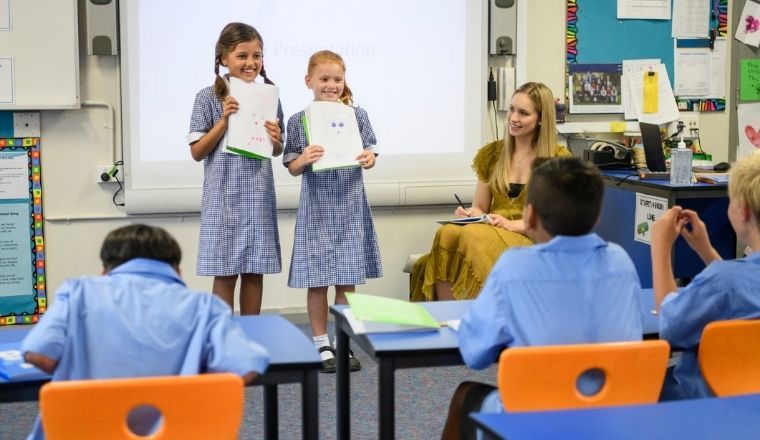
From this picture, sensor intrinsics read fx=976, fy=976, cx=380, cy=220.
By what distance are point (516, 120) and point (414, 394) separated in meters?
1.26

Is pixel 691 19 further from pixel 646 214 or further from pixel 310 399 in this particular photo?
pixel 310 399

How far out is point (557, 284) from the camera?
2057 millimetres

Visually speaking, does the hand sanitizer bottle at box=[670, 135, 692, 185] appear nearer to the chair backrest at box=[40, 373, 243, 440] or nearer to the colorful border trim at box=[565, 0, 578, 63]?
the colorful border trim at box=[565, 0, 578, 63]

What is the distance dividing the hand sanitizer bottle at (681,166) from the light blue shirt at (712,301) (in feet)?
7.36

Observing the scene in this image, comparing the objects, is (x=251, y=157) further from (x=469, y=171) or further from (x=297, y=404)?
(x=469, y=171)

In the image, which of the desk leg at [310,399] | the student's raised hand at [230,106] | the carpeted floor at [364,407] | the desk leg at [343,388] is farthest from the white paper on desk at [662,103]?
the desk leg at [310,399]

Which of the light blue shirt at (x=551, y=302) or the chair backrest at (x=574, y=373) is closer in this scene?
the chair backrest at (x=574, y=373)

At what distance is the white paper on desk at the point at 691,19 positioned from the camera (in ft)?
18.0

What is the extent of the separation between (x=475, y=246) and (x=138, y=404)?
8.72 ft

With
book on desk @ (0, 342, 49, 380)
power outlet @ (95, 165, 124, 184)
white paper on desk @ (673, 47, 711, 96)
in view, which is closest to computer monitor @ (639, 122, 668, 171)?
white paper on desk @ (673, 47, 711, 96)

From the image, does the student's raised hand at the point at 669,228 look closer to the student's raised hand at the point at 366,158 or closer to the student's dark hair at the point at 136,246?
the student's dark hair at the point at 136,246

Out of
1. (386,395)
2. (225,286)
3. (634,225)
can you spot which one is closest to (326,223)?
(225,286)

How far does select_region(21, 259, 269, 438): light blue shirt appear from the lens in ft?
6.05

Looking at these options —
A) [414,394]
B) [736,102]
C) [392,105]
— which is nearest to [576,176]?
[414,394]
